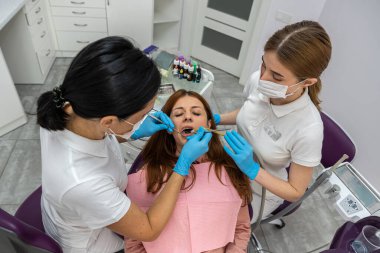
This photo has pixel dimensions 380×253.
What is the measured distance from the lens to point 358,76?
2.16 meters

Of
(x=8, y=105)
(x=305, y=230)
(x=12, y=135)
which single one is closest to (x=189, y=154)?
(x=305, y=230)

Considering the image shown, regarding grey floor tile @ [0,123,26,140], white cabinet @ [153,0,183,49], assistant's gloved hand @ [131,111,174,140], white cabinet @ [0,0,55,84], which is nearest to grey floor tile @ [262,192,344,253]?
assistant's gloved hand @ [131,111,174,140]

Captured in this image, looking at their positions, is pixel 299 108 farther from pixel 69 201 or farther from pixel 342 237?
pixel 69 201

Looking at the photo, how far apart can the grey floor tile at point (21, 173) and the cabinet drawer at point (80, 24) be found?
1.51 metres

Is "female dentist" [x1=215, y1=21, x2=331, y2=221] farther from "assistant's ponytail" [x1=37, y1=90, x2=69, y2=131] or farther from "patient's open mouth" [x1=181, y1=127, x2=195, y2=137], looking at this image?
"assistant's ponytail" [x1=37, y1=90, x2=69, y2=131]

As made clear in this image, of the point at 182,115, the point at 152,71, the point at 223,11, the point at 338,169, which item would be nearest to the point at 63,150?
the point at 152,71

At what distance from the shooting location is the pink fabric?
1.29 metres

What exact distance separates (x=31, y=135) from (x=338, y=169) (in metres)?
2.51

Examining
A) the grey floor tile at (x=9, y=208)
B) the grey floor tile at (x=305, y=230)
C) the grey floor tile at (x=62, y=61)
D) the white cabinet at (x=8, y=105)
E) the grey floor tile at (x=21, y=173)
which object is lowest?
the grey floor tile at (x=305, y=230)

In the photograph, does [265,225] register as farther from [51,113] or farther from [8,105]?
[8,105]

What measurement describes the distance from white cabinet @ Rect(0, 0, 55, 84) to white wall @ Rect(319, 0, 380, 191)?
114 inches

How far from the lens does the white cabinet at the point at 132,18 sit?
3.06 metres

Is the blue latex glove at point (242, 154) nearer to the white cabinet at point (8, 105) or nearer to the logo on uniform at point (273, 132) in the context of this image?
the logo on uniform at point (273, 132)

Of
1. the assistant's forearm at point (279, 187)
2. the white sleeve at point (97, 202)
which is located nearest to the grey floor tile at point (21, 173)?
the white sleeve at point (97, 202)
